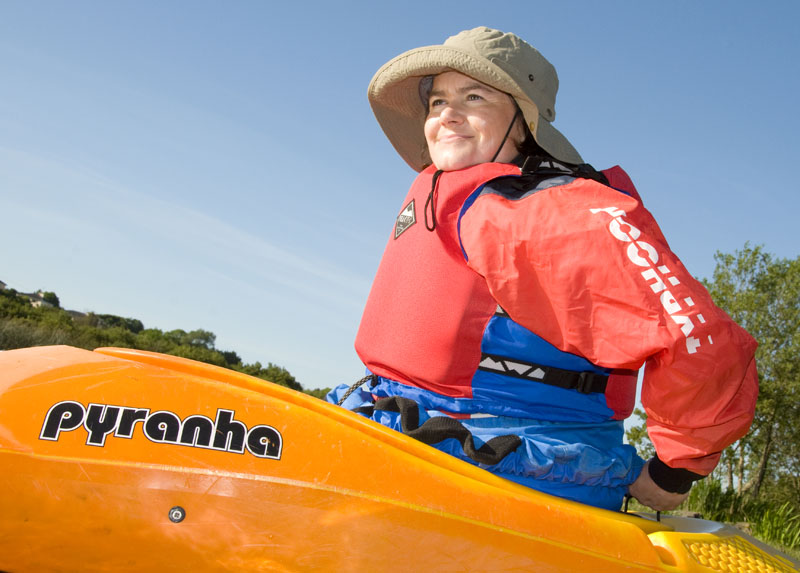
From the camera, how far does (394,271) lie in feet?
8.28

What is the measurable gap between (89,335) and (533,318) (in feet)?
52.1

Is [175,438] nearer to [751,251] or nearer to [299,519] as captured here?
[299,519]

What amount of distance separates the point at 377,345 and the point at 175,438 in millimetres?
900

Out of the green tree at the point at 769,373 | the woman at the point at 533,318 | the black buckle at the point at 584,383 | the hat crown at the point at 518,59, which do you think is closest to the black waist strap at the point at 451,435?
the woman at the point at 533,318

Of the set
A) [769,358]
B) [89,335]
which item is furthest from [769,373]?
[89,335]

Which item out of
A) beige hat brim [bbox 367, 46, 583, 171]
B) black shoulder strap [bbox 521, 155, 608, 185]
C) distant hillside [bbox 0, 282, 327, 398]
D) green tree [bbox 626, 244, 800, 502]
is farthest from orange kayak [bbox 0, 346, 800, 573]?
green tree [bbox 626, 244, 800, 502]

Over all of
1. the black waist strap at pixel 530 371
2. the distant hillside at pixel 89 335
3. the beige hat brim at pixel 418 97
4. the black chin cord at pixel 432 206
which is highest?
the beige hat brim at pixel 418 97

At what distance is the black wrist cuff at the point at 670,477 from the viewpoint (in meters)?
2.10

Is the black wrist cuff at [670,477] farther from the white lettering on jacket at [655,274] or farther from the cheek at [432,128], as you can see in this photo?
the cheek at [432,128]

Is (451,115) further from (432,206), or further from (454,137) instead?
(432,206)

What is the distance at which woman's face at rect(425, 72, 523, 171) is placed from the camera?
2609 mm

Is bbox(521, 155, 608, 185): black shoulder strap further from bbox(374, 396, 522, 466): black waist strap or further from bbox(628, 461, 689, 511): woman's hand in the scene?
bbox(628, 461, 689, 511): woman's hand

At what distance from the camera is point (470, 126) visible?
8.65 feet

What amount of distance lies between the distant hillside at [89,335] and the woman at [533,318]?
699 centimetres
